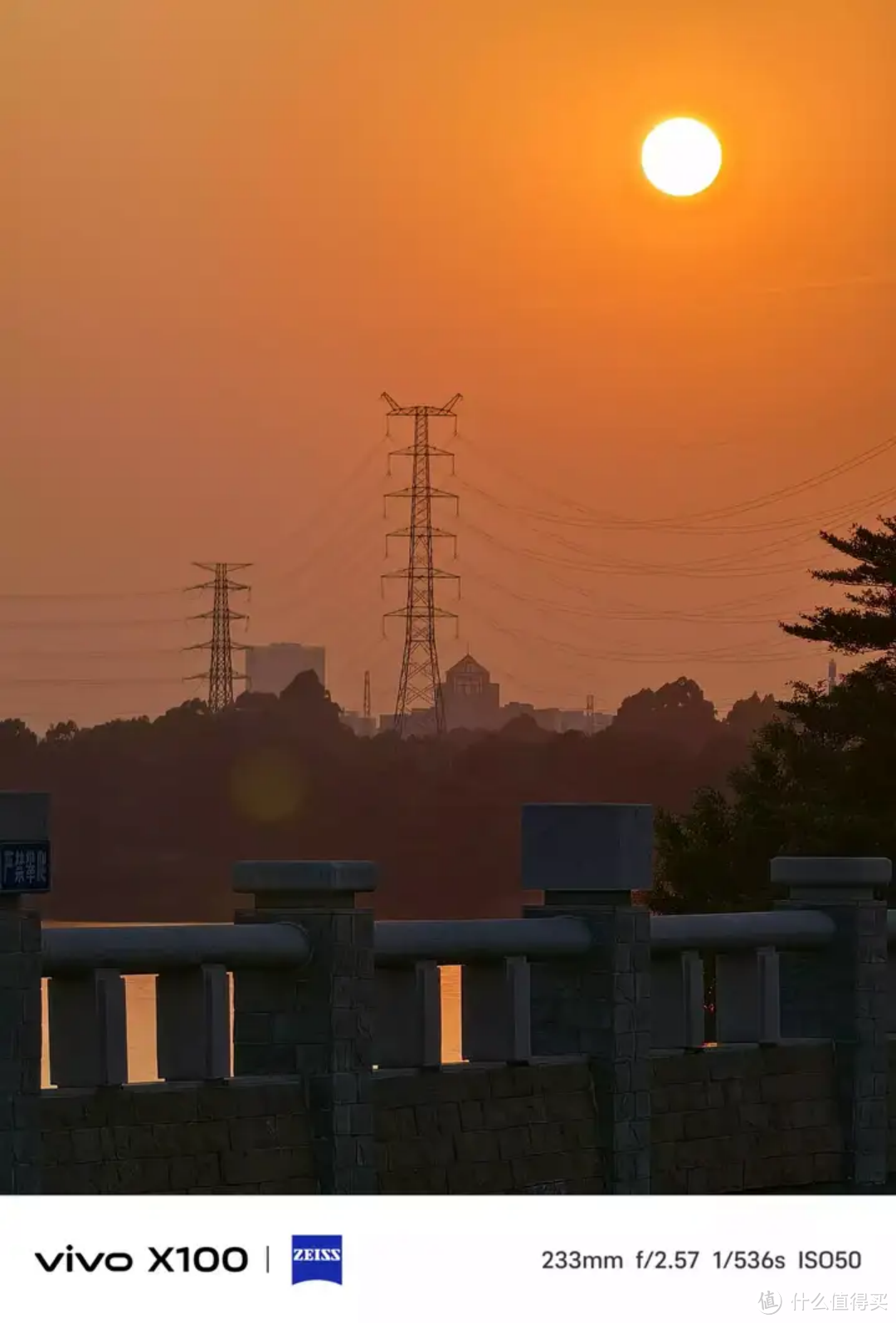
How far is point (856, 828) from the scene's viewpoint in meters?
68.5

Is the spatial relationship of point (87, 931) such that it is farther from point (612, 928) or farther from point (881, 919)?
point (881, 919)

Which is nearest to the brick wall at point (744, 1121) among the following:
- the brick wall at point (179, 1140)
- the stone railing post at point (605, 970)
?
the stone railing post at point (605, 970)

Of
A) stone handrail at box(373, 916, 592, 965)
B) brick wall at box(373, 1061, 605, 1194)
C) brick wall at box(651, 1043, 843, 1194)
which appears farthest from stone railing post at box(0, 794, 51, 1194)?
brick wall at box(651, 1043, 843, 1194)

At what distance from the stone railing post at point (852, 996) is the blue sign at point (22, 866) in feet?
28.7

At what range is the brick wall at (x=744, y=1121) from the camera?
62.3 feet

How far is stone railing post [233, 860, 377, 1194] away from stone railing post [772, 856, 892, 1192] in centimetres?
566

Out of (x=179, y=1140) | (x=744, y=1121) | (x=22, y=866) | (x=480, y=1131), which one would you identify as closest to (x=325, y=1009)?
(x=179, y=1140)

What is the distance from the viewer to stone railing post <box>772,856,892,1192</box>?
67.4 feet

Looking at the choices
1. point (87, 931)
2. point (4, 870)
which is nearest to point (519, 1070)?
point (87, 931)

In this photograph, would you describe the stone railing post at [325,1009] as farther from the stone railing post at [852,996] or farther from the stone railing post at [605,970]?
the stone railing post at [852,996]

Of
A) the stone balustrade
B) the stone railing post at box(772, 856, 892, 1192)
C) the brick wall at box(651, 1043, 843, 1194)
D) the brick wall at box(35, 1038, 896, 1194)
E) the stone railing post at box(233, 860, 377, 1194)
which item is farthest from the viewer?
the stone railing post at box(772, 856, 892, 1192)

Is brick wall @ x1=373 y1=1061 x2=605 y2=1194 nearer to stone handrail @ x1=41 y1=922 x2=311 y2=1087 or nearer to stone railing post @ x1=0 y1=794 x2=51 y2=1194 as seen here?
stone handrail @ x1=41 y1=922 x2=311 y2=1087

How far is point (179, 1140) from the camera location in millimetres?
15500
